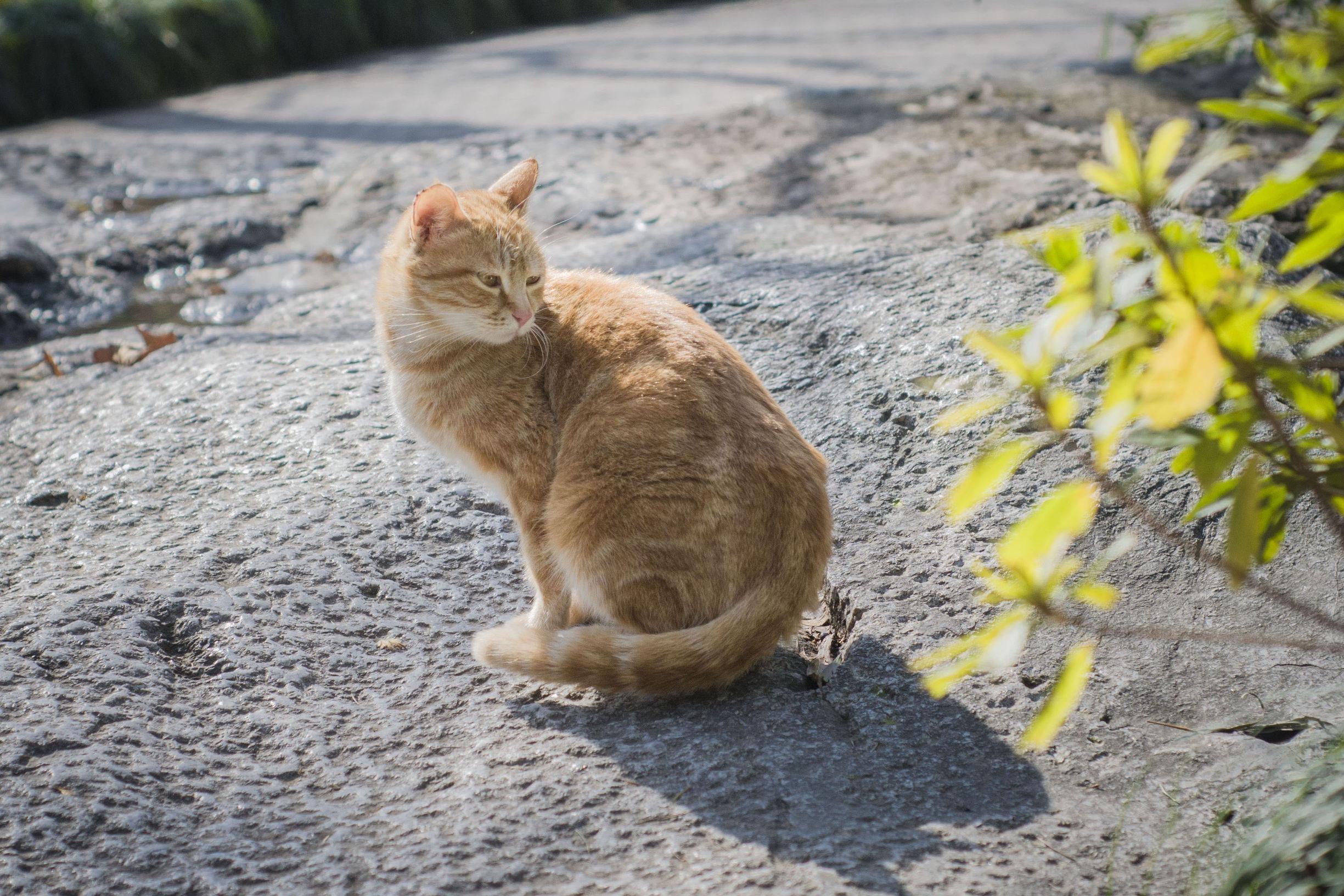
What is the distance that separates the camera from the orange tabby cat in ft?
7.55

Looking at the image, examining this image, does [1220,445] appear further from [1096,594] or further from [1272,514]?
[1272,514]

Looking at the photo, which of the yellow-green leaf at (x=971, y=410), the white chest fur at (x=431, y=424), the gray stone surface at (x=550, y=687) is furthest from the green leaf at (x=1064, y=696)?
the white chest fur at (x=431, y=424)

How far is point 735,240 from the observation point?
4.34 m

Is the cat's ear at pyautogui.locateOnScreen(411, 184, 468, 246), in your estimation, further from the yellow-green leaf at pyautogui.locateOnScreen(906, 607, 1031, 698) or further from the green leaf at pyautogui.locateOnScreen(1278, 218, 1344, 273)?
the green leaf at pyautogui.locateOnScreen(1278, 218, 1344, 273)

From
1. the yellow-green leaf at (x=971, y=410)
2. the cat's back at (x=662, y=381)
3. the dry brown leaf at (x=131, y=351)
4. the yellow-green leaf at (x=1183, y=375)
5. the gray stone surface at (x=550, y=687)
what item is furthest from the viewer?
the dry brown leaf at (x=131, y=351)

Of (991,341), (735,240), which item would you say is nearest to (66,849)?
(991,341)

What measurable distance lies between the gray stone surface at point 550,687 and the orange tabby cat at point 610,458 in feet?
0.50

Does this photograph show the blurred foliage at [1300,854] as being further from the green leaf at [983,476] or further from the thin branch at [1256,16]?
the thin branch at [1256,16]

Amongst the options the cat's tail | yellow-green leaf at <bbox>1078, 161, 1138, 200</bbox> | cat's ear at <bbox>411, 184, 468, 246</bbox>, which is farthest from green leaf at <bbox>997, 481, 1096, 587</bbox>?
cat's ear at <bbox>411, 184, 468, 246</bbox>

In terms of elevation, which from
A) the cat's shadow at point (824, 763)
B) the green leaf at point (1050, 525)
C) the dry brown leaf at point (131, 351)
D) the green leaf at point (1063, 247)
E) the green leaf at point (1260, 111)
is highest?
the green leaf at point (1260, 111)

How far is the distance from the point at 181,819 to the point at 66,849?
18cm

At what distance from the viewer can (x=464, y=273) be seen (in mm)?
2803

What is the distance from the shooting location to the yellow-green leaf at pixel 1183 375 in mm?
1083

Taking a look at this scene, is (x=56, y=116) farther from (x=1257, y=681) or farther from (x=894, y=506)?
(x=1257, y=681)
